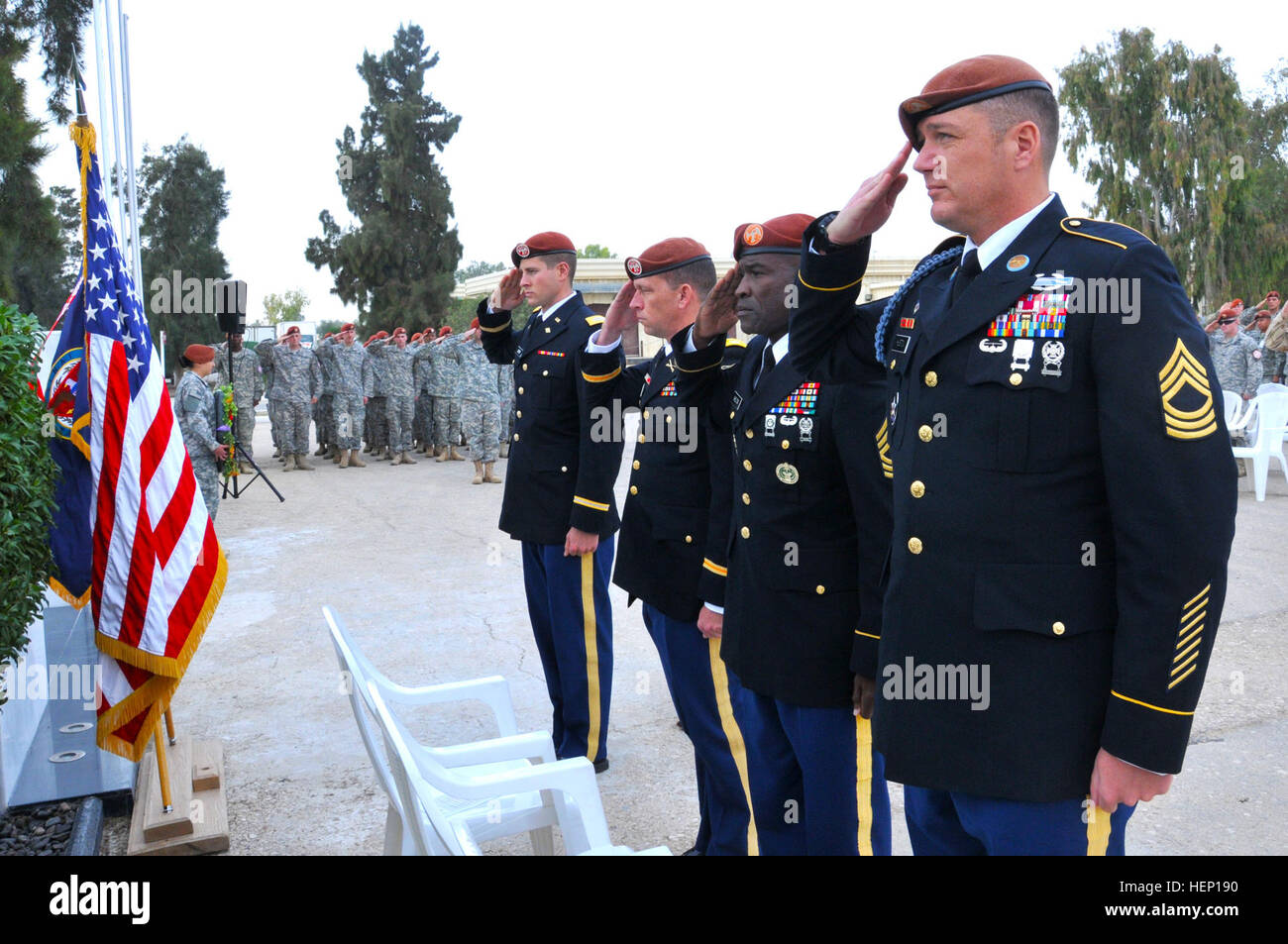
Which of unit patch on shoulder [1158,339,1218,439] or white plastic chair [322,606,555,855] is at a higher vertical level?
unit patch on shoulder [1158,339,1218,439]

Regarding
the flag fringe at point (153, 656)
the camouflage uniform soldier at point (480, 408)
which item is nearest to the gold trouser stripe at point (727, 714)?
the flag fringe at point (153, 656)

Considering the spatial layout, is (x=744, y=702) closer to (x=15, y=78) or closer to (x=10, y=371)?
(x=10, y=371)

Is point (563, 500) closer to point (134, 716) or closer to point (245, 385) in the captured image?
point (134, 716)

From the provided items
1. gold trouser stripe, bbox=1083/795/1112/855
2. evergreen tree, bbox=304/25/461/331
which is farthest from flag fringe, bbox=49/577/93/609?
evergreen tree, bbox=304/25/461/331

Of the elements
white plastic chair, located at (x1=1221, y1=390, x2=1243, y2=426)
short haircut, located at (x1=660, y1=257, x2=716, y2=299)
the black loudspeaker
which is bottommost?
white plastic chair, located at (x1=1221, y1=390, x2=1243, y2=426)

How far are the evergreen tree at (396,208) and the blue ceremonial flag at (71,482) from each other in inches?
1144

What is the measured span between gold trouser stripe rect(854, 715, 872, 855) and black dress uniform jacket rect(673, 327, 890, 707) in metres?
0.08

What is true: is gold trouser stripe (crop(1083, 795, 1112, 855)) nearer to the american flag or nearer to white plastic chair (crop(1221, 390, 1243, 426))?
the american flag

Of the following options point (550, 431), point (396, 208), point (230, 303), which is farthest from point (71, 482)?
point (396, 208)

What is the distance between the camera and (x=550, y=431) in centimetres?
443

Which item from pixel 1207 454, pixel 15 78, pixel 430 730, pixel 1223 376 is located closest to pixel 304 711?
pixel 430 730

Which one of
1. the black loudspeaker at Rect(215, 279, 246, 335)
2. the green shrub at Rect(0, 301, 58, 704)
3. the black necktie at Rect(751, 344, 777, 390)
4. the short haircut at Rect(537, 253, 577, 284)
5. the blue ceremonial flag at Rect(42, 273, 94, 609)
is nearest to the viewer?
the black necktie at Rect(751, 344, 777, 390)

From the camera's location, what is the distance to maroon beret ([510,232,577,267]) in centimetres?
442
